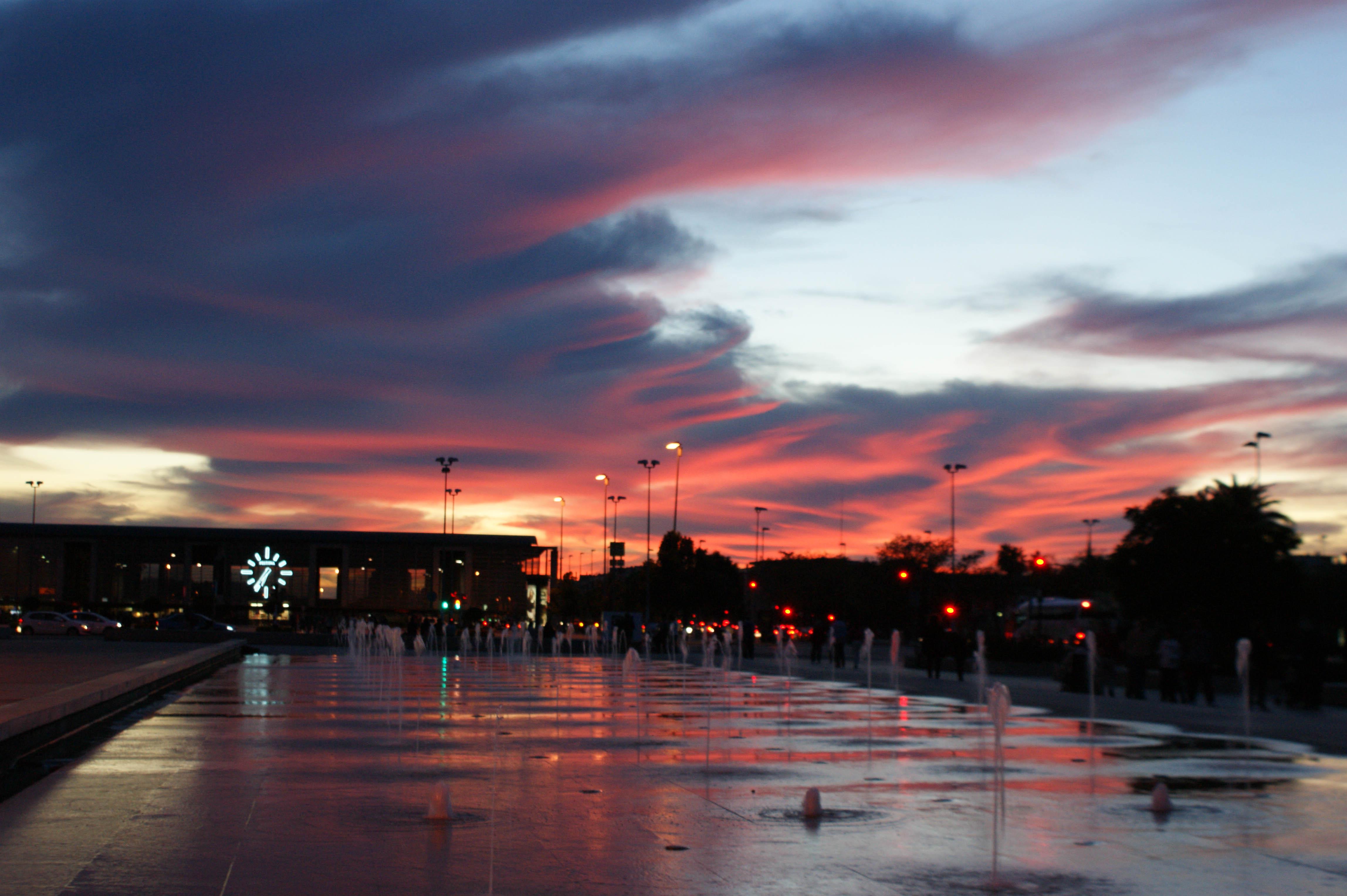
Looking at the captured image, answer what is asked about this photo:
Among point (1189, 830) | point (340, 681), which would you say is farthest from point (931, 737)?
point (340, 681)

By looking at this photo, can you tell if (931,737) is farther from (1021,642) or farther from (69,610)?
(69,610)

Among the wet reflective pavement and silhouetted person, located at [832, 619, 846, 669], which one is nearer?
the wet reflective pavement

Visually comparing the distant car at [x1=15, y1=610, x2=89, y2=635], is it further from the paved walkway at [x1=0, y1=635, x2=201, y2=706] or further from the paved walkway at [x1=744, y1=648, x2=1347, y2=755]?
the paved walkway at [x1=744, y1=648, x2=1347, y2=755]

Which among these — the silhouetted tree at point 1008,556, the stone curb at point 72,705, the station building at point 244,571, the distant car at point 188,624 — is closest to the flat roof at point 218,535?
the station building at point 244,571

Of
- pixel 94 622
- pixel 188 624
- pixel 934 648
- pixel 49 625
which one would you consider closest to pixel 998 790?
pixel 934 648

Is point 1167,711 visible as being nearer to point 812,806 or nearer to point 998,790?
point 998,790

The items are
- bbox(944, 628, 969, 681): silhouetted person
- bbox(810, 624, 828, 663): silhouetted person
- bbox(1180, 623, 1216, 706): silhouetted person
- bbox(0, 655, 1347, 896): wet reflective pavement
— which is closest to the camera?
bbox(0, 655, 1347, 896): wet reflective pavement

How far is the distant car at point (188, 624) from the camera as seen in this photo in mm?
65062

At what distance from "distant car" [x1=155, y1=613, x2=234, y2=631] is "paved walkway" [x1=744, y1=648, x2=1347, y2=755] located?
136 ft

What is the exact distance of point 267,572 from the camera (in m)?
80.8

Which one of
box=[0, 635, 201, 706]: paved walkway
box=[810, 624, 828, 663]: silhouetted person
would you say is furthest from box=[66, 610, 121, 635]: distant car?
box=[810, 624, 828, 663]: silhouetted person

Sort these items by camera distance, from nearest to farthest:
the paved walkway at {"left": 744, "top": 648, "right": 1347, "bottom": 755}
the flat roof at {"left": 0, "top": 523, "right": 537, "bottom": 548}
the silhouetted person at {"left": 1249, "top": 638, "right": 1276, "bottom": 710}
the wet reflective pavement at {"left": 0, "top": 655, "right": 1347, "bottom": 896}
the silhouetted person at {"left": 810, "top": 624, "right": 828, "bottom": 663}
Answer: the wet reflective pavement at {"left": 0, "top": 655, "right": 1347, "bottom": 896} < the paved walkway at {"left": 744, "top": 648, "right": 1347, "bottom": 755} < the silhouetted person at {"left": 1249, "top": 638, "right": 1276, "bottom": 710} < the silhouetted person at {"left": 810, "top": 624, "right": 828, "bottom": 663} < the flat roof at {"left": 0, "top": 523, "right": 537, "bottom": 548}

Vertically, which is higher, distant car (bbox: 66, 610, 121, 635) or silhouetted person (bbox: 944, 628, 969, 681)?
silhouetted person (bbox: 944, 628, 969, 681)

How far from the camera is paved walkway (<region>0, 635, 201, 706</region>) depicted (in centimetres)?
2227
